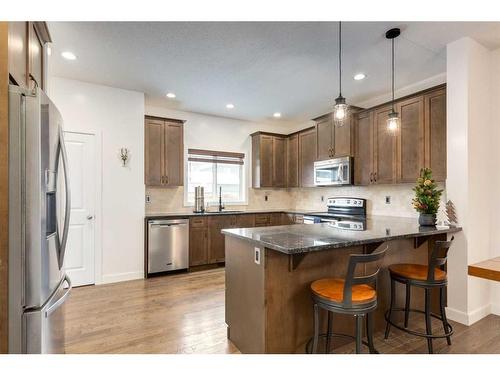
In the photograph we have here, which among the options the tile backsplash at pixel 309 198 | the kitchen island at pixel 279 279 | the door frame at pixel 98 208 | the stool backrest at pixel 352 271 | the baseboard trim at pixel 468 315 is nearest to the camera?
the stool backrest at pixel 352 271

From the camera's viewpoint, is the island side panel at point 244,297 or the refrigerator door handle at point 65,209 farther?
the island side panel at point 244,297

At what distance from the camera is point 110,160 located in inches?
158

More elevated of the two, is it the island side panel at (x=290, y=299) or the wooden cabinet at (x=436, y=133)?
the wooden cabinet at (x=436, y=133)

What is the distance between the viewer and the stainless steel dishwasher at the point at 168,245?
13.8ft

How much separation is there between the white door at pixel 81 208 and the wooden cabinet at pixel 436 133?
4.46 meters

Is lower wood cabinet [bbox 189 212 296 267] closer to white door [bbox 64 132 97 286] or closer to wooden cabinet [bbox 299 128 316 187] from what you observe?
wooden cabinet [bbox 299 128 316 187]

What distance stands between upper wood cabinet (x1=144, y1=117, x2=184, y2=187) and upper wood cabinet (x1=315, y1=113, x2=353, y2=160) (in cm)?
246

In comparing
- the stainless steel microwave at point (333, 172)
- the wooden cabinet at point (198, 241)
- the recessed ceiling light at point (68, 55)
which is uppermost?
the recessed ceiling light at point (68, 55)

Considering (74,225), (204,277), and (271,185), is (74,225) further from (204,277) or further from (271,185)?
(271,185)

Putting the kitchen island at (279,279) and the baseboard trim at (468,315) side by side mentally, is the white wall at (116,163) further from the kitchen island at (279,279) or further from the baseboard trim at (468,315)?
the baseboard trim at (468,315)

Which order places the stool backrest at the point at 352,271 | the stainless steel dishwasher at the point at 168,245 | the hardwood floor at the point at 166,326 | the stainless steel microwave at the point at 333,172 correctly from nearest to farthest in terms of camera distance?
the stool backrest at the point at 352,271 < the hardwood floor at the point at 166,326 < the stainless steel dishwasher at the point at 168,245 < the stainless steel microwave at the point at 333,172

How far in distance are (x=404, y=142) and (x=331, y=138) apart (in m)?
1.28

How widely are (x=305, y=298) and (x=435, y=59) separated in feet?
10.1

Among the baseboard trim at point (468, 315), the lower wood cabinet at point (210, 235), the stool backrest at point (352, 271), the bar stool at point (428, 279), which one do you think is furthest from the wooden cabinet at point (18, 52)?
the baseboard trim at point (468, 315)
